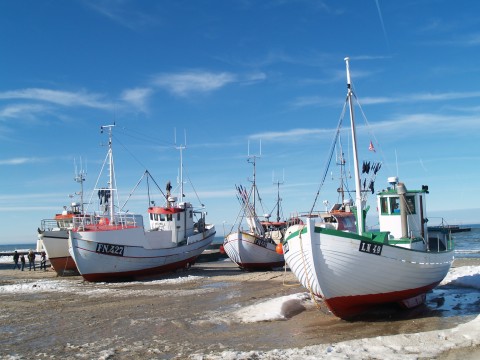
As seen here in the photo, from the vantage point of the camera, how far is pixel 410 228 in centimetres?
1573

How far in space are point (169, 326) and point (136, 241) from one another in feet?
46.7

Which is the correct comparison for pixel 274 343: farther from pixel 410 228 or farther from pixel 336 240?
pixel 410 228

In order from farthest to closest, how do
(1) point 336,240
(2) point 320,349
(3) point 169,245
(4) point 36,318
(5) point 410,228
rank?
(3) point 169,245, (5) point 410,228, (4) point 36,318, (1) point 336,240, (2) point 320,349

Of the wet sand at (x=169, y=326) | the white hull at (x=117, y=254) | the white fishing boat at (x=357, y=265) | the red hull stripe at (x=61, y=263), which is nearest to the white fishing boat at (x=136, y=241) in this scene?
the white hull at (x=117, y=254)

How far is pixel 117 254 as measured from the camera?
25.3 metres

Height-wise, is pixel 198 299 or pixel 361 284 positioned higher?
pixel 361 284

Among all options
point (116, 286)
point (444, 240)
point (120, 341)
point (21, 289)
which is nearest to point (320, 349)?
point (120, 341)

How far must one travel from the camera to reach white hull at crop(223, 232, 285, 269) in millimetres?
29230

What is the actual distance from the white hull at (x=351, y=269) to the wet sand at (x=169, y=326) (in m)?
0.67

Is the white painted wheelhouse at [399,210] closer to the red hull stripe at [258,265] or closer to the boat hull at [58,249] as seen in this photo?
the red hull stripe at [258,265]

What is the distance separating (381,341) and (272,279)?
14.1 metres

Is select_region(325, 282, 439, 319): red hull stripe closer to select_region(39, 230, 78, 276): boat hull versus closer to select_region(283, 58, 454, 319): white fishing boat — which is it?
select_region(283, 58, 454, 319): white fishing boat

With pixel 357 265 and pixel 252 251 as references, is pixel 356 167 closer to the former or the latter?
pixel 357 265

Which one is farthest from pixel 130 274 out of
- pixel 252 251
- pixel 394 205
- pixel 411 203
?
pixel 411 203
